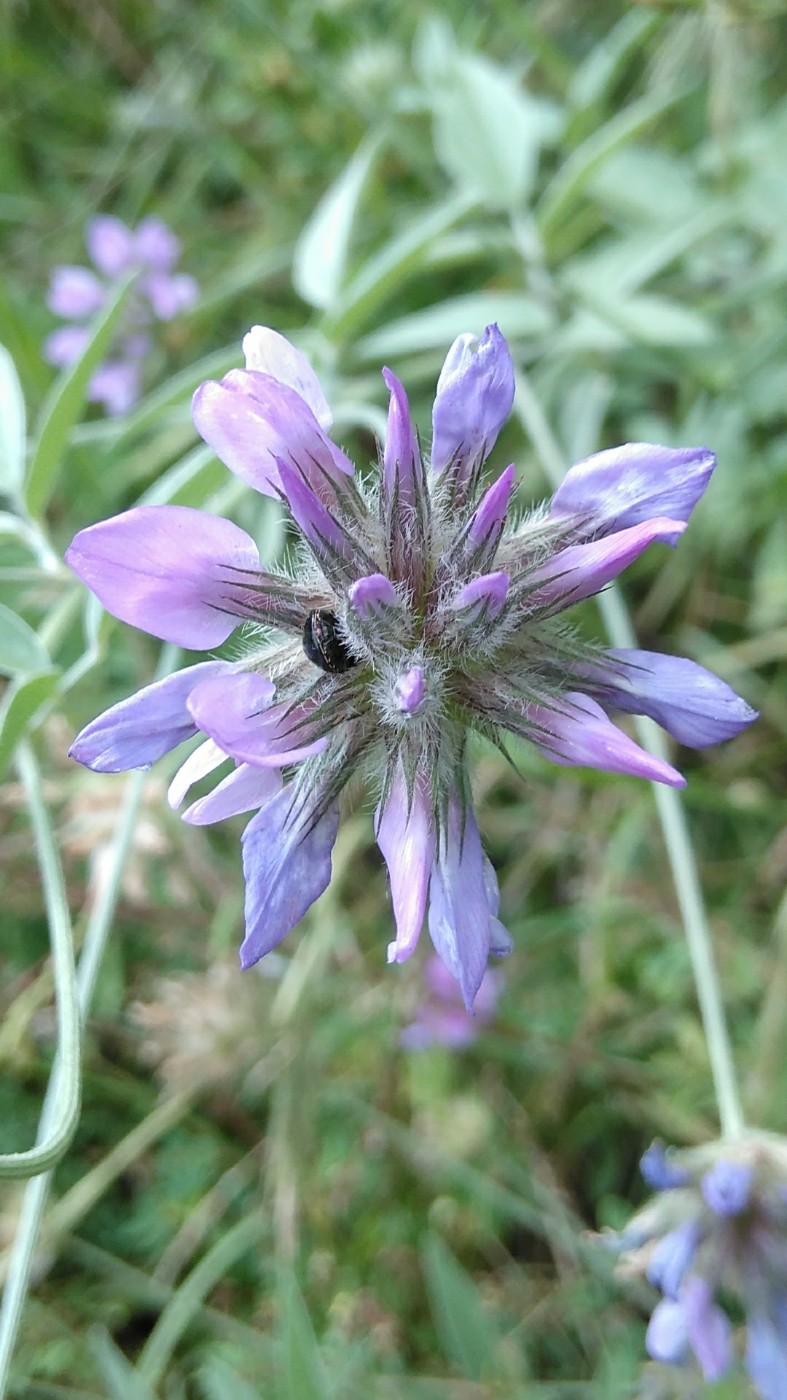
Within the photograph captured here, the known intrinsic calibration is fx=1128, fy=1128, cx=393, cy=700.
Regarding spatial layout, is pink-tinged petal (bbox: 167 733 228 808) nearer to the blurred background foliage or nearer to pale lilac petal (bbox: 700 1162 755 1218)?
pale lilac petal (bbox: 700 1162 755 1218)

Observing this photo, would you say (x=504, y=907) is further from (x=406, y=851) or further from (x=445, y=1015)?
(x=406, y=851)

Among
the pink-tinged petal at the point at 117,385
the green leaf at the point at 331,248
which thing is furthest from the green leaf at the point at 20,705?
the pink-tinged petal at the point at 117,385

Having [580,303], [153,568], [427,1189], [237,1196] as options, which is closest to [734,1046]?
[427,1189]

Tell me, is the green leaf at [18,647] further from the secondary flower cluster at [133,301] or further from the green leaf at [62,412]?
the secondary flower cluster at [133,301]

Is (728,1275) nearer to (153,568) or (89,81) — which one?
(153,568)

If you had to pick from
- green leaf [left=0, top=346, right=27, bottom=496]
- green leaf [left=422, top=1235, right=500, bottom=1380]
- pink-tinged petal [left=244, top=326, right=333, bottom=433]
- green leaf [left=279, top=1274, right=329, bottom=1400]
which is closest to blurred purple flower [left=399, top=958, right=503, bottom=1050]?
green leaf [left=422, top=1235, right=500, bottom=1380]

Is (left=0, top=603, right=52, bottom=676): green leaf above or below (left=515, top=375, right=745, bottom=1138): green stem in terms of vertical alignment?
above
